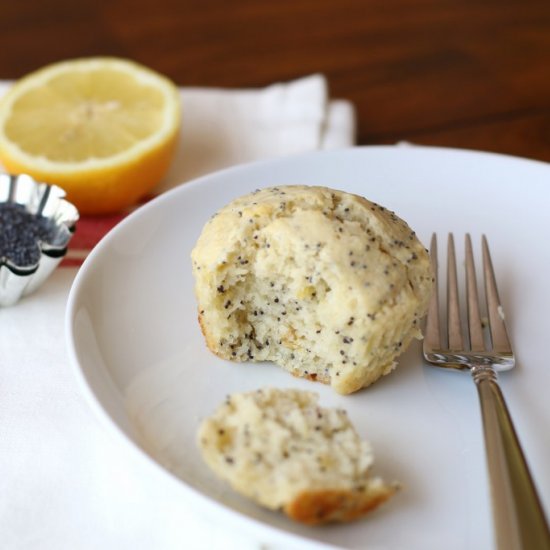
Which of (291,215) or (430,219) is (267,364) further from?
(430,219)

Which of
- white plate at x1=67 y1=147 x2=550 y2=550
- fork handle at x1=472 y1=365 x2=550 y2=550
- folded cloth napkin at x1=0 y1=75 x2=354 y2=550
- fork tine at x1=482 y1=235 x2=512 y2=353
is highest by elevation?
fork handle at x1=472 y1=365 x2=550 y2=550

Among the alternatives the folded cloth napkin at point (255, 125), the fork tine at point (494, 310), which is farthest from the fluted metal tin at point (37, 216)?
the fork tine at point (494, 310)

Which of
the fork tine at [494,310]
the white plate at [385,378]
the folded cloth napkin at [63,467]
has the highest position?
the fork tine at [494,310]

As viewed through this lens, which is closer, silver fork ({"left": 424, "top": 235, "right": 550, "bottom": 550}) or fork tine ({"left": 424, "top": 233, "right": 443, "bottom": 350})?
silver fork ({"left": 424, "top": 235, "right": 550, "bottom": 550})

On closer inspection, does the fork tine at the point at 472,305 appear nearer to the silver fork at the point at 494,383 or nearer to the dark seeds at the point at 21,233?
the silver fork at the point at 494,383

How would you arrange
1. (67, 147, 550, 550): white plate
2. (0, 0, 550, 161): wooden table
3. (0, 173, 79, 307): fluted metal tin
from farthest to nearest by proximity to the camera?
(0, 0, 550, 161): wooden table, (0, 173, 79, 307): fluted metal tin, (67, 147, 550, 550): white plate

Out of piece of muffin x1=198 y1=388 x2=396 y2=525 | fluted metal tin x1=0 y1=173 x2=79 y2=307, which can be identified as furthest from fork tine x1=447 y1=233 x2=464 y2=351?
fluted metal tin x1=0 y1=173 x2=79 y2=307

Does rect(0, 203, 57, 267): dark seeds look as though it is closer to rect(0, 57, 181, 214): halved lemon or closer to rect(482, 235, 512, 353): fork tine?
rect(0, 57, 181, 214): halved lemon
